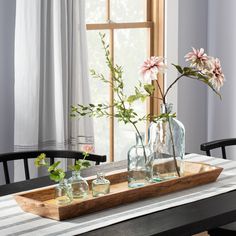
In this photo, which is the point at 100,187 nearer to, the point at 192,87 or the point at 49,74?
the point at 49,74

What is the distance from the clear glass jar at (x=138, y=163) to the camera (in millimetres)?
2453

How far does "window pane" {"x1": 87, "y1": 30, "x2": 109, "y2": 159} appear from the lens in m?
4.08

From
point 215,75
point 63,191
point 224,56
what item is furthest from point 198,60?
point 224,56

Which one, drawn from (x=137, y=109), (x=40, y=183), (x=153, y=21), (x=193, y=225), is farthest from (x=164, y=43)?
(x=193, y=225)

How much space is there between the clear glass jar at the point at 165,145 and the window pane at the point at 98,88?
62.7 inches

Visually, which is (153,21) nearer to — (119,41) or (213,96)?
(119,41)

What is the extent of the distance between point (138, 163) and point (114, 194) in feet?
0.74

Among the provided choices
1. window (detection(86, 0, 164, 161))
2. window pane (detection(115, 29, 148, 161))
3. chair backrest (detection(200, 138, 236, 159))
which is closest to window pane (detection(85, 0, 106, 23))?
window (detection(86, 0, 164, 161))

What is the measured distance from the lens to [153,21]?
175 inches

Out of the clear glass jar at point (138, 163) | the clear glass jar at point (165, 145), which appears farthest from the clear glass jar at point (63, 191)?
the clear glass jar at point (165, 145)

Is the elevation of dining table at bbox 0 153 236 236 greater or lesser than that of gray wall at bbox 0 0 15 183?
lesser

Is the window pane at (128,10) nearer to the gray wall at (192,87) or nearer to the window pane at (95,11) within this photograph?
the window pane at (95,11)

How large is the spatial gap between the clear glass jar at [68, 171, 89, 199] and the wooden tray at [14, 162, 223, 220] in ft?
0.10

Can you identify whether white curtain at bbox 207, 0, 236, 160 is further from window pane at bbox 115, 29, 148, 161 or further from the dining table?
the dining table
